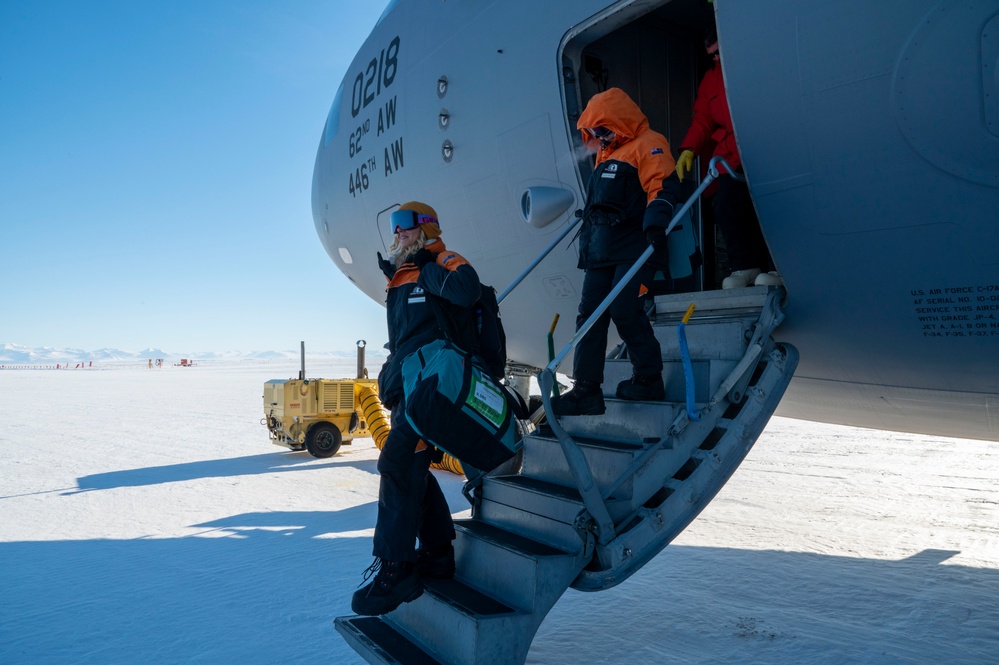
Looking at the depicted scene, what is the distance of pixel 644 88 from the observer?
15.9 ft

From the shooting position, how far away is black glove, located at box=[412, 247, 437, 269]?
10.7ft

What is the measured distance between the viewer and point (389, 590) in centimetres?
284

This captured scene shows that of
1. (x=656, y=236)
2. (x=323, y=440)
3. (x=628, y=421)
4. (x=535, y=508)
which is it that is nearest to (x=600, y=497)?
(x=535, y=508)

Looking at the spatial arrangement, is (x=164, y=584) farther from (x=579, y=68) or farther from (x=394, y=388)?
(x=579, y=68)

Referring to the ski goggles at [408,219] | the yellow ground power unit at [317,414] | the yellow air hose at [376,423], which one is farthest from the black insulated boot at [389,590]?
the yellow ground power unit at [317,414]

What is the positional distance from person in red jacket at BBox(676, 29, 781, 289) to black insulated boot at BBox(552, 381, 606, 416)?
0.92 m

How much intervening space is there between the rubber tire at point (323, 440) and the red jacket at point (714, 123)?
8042 mm

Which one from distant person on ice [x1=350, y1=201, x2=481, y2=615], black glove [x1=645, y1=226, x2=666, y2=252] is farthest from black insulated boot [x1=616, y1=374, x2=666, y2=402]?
distant person on ice [x1=350, y1=201, x2=481, y2=615]

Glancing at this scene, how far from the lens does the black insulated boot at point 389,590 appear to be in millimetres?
2826

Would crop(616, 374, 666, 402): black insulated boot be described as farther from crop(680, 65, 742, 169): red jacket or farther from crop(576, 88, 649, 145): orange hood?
crop(680, 65, 742, 169): red jacket

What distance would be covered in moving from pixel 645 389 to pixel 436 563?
126 centimetres

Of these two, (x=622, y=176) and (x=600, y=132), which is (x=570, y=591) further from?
(x=600, y=132)

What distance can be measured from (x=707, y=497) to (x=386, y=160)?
164 inches

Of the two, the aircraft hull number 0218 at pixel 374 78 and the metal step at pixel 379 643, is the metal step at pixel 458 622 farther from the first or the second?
the aircraft hull number 0218 at pixel 374 78
